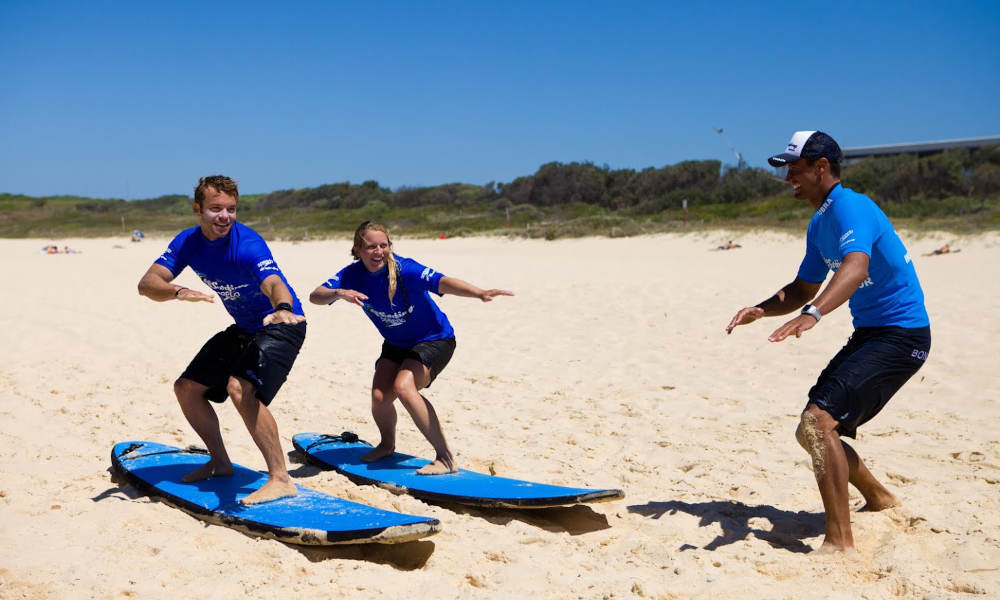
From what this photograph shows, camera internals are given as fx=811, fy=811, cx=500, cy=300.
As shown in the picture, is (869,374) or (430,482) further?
(430,482)

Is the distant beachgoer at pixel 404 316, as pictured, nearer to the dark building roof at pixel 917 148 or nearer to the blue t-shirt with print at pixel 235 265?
the blue t-shirt with print at pixel 235 265

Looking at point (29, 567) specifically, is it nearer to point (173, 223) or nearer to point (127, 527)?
point (127, 527)

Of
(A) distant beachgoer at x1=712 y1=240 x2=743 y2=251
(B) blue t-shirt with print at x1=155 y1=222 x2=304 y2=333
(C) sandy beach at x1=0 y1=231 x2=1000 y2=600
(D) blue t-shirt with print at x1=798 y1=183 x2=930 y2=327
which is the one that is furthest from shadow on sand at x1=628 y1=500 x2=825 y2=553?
(A) distant beachgoer at x1=712 y1=240 x2=743 y2=251

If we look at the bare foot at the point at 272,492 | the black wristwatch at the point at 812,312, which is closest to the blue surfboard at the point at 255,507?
the bare foot at the point at 272,492

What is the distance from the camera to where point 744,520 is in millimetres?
4434

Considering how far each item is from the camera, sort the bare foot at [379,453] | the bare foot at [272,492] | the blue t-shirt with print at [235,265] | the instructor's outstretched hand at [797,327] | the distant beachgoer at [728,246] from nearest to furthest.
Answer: the instructor's outstretched hand at [797,327] → the bare foot at [272,492] → the blue t-shirt with print at [235,265] → the bare foot at [379,453] → the distant beachgoer at [728,246]

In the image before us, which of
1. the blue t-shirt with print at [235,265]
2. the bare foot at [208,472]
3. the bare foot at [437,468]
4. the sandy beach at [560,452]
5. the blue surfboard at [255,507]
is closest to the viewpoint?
the sandy beach at [560,452]

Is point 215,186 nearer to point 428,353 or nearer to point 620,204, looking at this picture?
point 428,353

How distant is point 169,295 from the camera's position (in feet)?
14.2

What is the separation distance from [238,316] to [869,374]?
3.34 metres

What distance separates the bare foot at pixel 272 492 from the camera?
14.1 feet

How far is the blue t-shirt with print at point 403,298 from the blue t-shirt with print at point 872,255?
2.28m

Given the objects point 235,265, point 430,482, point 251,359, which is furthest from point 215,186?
point 430,482

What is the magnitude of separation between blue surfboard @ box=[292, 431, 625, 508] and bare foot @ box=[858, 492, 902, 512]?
1.32m
